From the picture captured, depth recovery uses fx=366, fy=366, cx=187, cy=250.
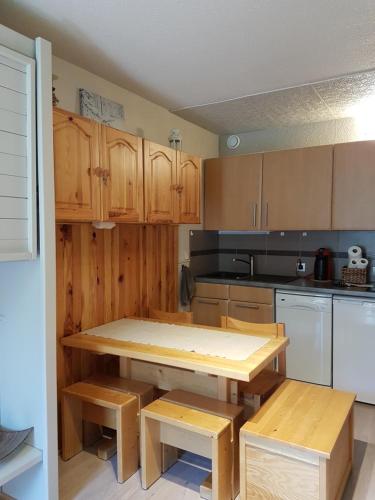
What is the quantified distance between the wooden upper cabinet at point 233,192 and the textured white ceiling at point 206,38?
903mm

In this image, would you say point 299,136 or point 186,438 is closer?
point 186,438

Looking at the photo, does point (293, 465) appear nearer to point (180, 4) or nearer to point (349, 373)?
point (349, 373)

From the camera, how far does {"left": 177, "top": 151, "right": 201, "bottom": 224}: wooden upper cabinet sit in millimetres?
2889

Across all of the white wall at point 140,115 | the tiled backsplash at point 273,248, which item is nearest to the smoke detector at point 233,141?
the white wall at point 140,115

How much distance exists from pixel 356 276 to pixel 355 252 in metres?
0.23

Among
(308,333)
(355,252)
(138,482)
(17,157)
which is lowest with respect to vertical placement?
(138,482)

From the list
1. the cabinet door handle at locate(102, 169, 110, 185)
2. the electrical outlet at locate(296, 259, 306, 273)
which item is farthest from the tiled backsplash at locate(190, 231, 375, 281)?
the cabinet door handle at locate(102, 169, 110, 185)

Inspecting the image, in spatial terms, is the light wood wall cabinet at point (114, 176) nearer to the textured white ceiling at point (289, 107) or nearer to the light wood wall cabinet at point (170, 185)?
the light wood wall cabinet at point (170, 185)

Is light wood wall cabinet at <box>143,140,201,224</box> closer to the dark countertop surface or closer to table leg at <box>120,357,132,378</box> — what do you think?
the dark countertop surface

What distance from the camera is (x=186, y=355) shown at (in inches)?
76.4

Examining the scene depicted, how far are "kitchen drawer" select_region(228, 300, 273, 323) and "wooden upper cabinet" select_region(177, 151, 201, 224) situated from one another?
91 centimetres

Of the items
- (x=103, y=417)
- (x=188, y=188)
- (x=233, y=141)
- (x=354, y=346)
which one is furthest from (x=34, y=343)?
(x=233, y=141)

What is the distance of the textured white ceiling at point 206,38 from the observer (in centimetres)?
175

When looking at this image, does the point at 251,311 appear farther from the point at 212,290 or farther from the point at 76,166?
the point at 76,166
